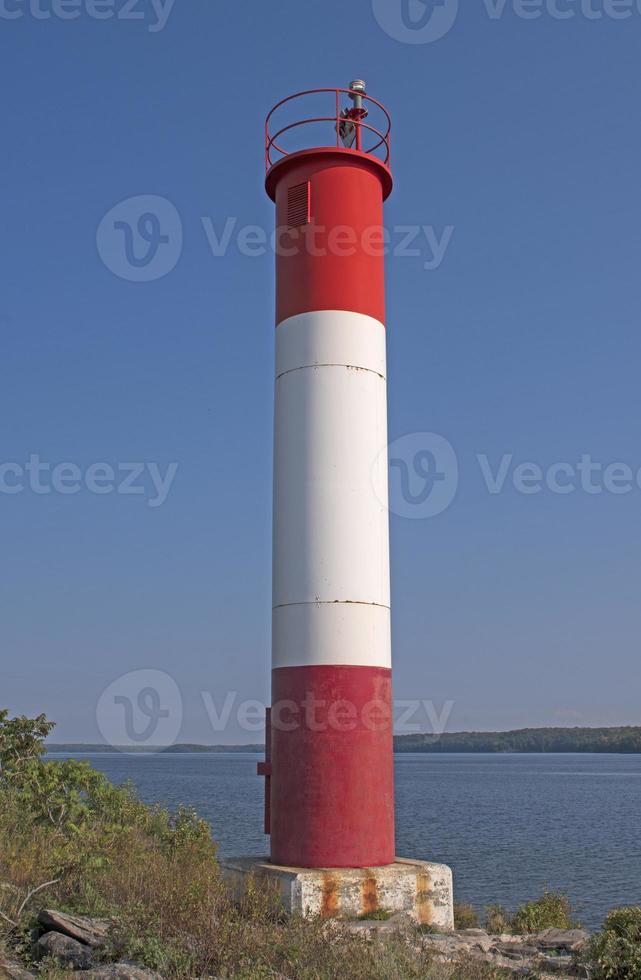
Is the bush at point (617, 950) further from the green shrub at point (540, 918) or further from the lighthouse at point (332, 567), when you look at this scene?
the green shrub at point (540, 918)

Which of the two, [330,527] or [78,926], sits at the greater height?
[330,527]

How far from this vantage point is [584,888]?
91.1 feet

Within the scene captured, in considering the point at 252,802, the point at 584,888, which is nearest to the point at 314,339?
the point at 584,888

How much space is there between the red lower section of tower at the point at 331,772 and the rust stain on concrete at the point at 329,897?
1.49 feet

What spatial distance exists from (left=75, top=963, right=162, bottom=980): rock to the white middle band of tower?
15.0 feet

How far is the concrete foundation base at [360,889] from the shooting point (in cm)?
1026

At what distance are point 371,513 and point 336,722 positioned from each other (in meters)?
2.59

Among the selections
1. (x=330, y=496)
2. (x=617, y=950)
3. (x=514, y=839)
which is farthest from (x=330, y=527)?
(x=514, y=839)

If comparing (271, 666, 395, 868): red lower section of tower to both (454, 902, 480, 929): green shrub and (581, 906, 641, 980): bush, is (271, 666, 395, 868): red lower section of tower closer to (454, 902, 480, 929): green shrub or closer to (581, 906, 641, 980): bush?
(581, 906, 641, 980): bush

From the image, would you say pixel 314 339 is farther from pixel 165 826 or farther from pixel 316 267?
pixel 165 826

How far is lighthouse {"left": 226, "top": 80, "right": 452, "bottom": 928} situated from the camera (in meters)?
11.0

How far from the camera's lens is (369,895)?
1055 centimetres

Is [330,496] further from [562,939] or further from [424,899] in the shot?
[562,939]

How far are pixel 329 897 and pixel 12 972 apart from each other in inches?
162
